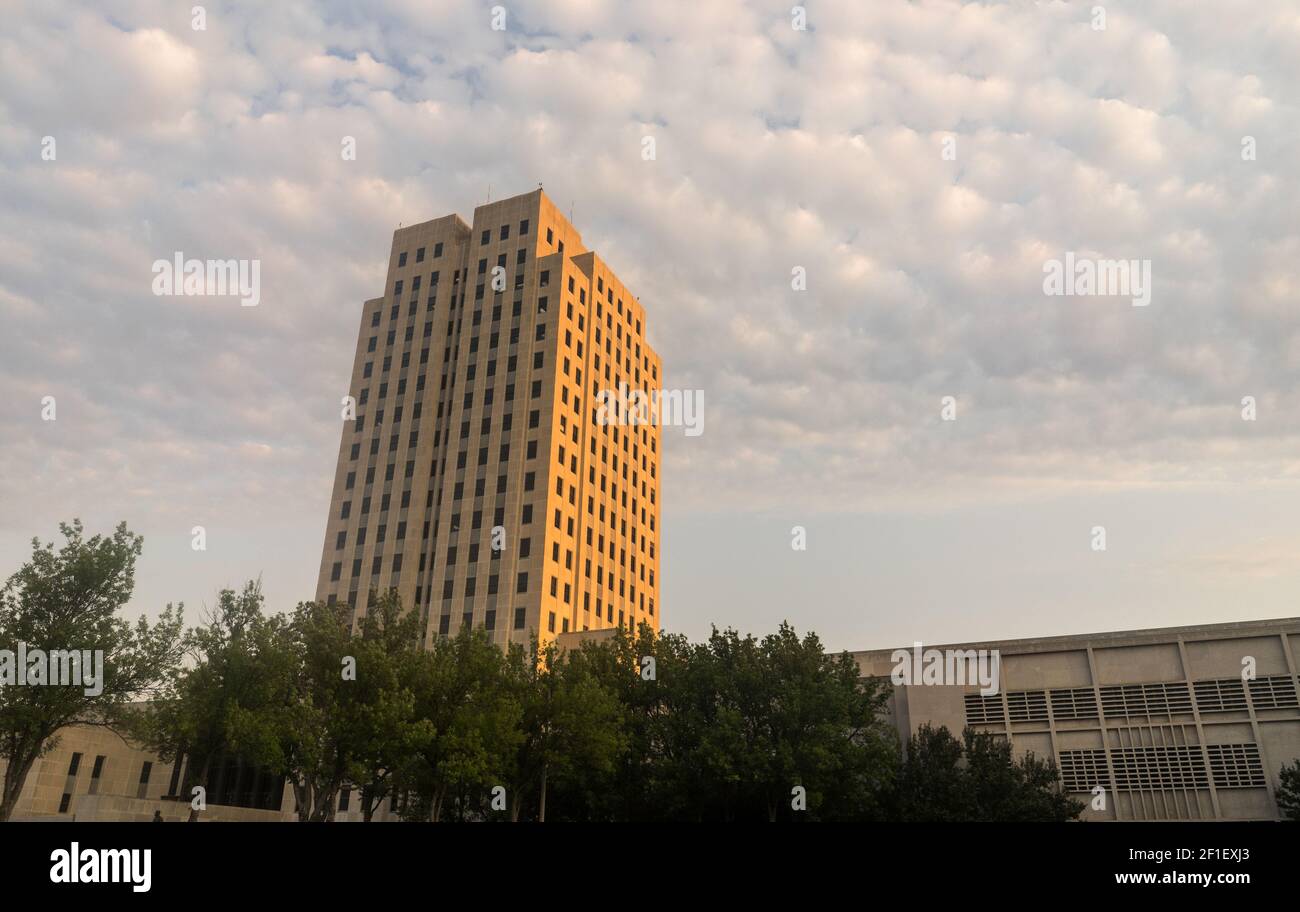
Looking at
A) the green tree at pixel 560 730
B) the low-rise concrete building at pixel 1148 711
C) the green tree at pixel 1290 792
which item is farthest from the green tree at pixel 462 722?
the green tree at pixel 1290 792

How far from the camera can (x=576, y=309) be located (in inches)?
3332

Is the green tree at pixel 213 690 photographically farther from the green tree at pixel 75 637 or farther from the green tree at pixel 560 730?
the green tree at pixel 560 730

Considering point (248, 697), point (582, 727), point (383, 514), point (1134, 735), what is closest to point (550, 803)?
point (582, 727)

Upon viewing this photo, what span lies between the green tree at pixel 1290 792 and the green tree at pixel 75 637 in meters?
46.9

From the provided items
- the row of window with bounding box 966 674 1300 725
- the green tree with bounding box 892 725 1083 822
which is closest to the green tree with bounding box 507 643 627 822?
the green tree with bounding box 892 725 1083 822

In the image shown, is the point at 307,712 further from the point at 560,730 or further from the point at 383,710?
the point at 560,730

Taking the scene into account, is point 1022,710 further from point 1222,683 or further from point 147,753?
point 147,753

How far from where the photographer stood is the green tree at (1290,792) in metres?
34.8

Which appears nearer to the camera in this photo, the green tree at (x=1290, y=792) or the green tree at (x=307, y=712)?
the green tree at (x=307, y=712)

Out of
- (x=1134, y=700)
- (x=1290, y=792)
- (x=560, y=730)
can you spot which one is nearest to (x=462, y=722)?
(x=560, y=730)

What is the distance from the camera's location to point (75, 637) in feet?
104

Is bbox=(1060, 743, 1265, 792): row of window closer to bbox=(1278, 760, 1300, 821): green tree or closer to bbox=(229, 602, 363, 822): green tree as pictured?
bbox=(1278, 760, 1300, 821): green tree

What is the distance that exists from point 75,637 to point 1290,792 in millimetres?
50283

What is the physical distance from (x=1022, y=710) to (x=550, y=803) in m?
24.2
